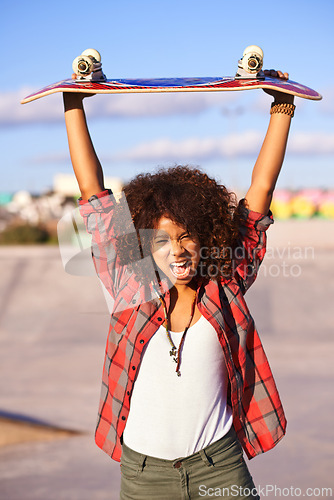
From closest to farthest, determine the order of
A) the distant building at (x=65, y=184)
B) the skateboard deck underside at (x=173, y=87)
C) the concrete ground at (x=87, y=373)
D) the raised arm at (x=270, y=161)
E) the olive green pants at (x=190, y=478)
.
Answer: the olive green pants at (x=190, y=478) → the skateboard deck underside at (x=173, y=87) → the raised arm at (x=270, y=161) → the concrete ground at (x=87, y=373) → the distant building at (x=65, y=184)

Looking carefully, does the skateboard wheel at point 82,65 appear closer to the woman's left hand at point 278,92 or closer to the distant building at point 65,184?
the woman's left hand at point 278,92

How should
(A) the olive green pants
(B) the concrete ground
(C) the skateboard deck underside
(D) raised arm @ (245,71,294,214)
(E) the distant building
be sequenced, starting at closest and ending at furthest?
(A) the olive green pants → (C) the skateboard deck underside → (D) raised arm @ (245,71,294,214) → (B) the concrete ground → (E) the distant building

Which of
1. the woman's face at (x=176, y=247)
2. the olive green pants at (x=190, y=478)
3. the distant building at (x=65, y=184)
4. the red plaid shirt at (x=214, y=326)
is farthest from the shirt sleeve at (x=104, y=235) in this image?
the distant building at (x=65, y=184)

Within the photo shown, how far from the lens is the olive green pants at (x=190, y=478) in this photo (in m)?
2.06

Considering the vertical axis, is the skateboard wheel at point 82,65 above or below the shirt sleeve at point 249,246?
above

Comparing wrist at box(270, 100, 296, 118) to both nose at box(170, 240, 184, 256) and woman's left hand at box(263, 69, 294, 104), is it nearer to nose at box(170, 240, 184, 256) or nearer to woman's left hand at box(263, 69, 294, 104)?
woman's left hand at box(263, 69, 294, 104)

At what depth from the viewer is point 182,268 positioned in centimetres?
216

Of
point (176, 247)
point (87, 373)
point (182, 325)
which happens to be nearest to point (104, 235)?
point (176, 247)

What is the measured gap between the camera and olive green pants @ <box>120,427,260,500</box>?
206cm

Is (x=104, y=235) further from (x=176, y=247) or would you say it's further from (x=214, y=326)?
(x=214, y=326)

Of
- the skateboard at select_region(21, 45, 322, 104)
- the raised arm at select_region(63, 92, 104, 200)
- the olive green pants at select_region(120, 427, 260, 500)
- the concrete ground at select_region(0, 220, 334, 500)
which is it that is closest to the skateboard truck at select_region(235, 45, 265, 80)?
the skateboard at select_region(21, 45, 322, 104)

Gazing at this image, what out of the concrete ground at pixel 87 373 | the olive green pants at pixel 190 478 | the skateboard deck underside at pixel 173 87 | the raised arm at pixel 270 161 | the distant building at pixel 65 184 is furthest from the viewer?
the distant building at pixel 65 184

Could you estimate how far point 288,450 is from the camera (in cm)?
484

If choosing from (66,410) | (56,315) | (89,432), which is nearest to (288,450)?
(89,432)
